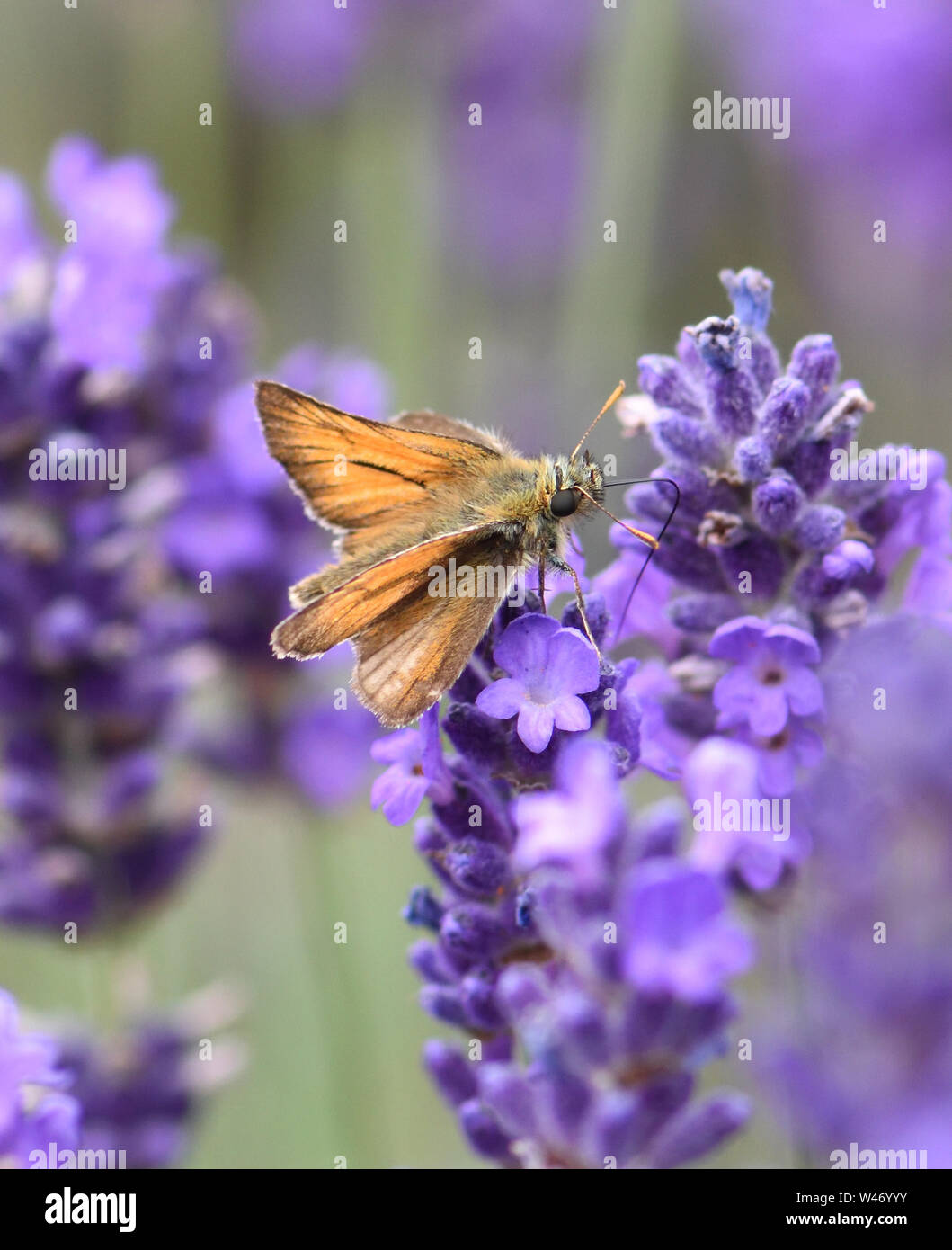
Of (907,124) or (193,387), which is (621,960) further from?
(907,124)

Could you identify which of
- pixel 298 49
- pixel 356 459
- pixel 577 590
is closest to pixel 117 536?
pixel 356 459

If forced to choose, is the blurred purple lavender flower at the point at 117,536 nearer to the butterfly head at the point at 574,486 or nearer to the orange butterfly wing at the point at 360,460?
the orange butterfly wing at the point at 360,460

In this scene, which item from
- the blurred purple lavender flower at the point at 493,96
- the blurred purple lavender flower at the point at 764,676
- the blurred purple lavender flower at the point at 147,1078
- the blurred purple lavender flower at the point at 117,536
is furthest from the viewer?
the blurred purple lavender flower at the point at 493,96

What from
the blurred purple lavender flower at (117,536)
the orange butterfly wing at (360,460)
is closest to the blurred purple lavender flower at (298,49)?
the blurred purple lavender flower at (117,536)

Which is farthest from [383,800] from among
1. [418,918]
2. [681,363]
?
[681,363]

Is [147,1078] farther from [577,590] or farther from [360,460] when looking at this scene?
[577,590]

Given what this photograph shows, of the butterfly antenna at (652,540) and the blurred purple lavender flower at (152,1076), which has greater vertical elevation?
the butterfly antenna at (652,540)
